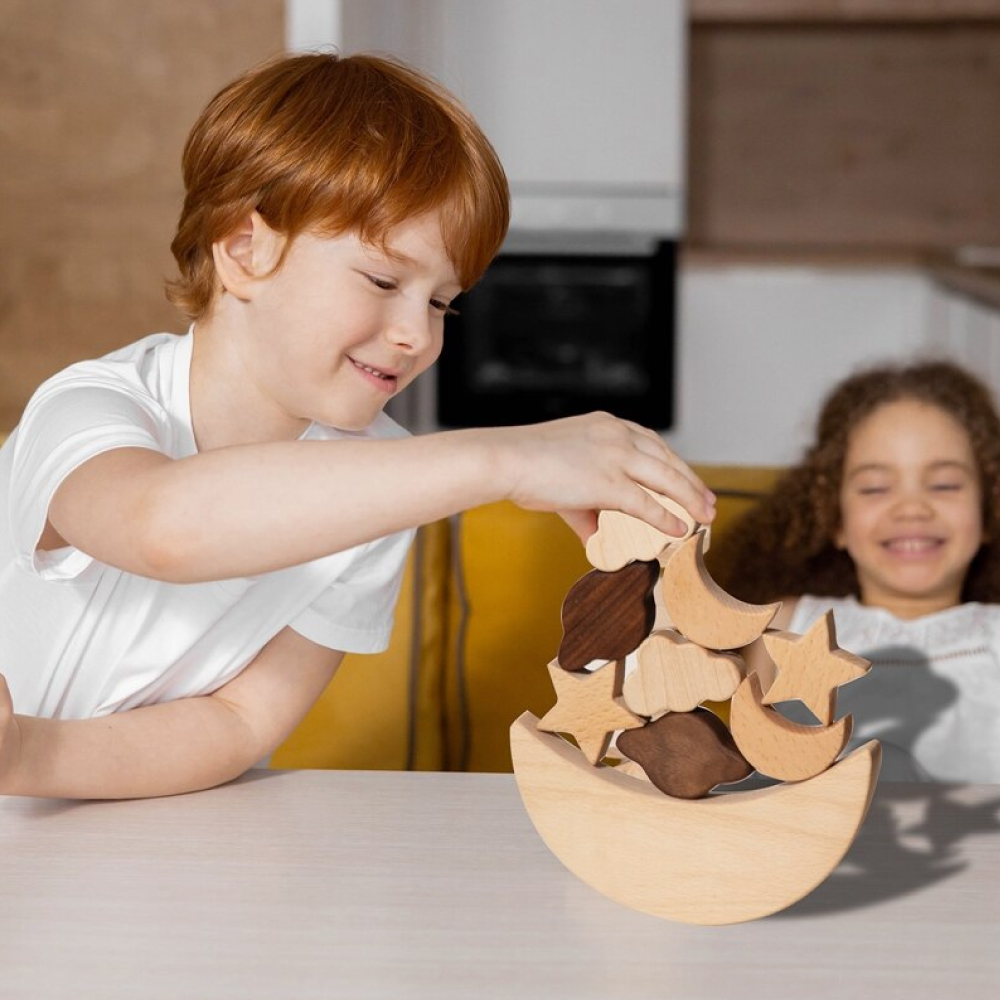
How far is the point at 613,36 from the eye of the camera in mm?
3895

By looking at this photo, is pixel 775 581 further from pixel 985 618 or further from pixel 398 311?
pixel 398 311

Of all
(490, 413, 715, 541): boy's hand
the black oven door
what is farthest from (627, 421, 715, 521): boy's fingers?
the black oven door

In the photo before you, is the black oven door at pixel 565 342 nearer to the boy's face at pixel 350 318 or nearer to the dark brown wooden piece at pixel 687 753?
the boy's face at pixel 350 318

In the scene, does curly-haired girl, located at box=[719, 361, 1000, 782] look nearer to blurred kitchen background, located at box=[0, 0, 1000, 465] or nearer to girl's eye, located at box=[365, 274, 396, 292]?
girl's eye, located at box=[365, 274, 396, 292]

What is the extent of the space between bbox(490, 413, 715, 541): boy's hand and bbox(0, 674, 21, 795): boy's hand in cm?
32

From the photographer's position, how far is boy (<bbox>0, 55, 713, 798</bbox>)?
27.0 inches

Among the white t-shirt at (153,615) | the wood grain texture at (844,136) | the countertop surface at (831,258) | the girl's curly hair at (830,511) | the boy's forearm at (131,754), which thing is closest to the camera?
the boy's forearm at (131,754)

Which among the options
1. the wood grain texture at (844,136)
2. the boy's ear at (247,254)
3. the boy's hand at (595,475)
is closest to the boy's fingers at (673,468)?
the boy's hand at (595,475)

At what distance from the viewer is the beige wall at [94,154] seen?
8.36 ft

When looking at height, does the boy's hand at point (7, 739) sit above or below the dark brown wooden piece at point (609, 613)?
below

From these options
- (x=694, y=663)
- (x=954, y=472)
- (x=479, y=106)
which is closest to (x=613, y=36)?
(x=479, y=106)

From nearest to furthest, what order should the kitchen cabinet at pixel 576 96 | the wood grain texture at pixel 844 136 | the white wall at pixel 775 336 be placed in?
1. the kitchen cabinet at pixel 576 96
2. the white wall at pixel 775 336
3. the wood grain texture at pixel 844 136

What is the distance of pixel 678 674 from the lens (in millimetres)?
692

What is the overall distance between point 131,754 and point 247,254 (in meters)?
0.34
